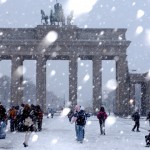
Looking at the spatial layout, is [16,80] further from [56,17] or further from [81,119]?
[81,119]

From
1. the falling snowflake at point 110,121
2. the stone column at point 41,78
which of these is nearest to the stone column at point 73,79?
the stone column at point 41,78

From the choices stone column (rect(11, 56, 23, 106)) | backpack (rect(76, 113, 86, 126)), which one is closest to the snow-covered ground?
backpack (rect(76, 113, 86, 126))

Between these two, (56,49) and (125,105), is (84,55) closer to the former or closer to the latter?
(56,49)

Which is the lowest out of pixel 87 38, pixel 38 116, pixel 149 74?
pixel 38 116

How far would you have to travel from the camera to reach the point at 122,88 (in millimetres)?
78125

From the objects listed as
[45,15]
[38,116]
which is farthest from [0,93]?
[38,116]

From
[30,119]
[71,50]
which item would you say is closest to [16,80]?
[71,50]

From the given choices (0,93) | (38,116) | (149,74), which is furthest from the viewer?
(0,93)

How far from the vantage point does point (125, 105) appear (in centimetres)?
7775

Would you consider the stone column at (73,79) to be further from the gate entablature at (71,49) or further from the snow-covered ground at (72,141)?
the snow-covered ground at (72,141)

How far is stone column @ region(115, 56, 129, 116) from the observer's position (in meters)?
77.2

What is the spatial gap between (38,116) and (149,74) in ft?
162

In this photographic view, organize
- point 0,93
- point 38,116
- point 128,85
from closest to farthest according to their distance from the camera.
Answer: point 38,116 → point 128,85 → point 0,93

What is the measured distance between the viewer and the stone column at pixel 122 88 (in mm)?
→ 77250
